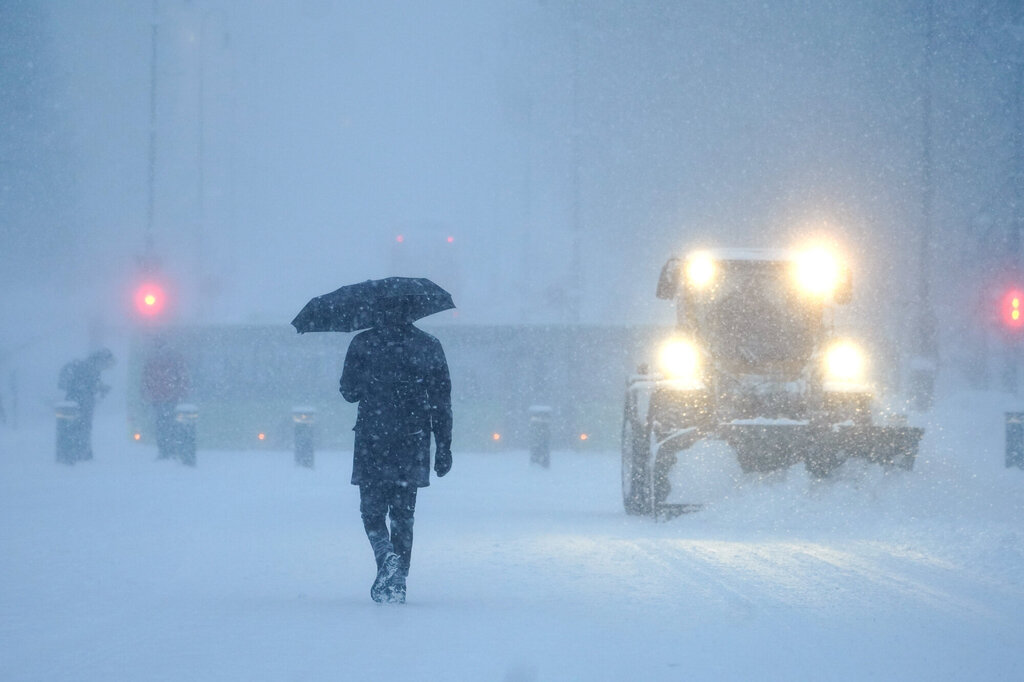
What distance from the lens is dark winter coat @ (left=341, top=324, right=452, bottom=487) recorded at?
7129 mm

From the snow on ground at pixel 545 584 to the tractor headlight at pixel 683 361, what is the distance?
1.35 m

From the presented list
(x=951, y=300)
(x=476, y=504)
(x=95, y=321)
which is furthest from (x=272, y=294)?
(x=476, y=504)

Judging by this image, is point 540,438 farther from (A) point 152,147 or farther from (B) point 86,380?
(A) point 152,147

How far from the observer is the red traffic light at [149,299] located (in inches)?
922

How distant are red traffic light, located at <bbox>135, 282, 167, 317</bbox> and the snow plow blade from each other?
14.4 m

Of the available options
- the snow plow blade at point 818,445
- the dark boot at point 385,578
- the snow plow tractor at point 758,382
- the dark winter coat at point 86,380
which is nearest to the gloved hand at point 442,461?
the dark boot at point 385,578

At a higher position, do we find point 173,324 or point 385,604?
point 173,324

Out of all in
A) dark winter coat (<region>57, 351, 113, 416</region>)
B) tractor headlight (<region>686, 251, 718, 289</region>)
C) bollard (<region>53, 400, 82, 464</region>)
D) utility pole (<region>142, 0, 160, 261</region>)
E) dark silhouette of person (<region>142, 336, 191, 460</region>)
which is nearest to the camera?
tractor headlight (<region>686, 251, 718, 289</region>)

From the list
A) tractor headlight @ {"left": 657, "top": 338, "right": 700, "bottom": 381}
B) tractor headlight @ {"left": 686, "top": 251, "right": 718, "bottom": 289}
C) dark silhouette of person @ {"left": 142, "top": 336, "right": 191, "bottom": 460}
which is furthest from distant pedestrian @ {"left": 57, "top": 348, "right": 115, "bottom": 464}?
→ tractor headlight @ {"left": 686, "top": 251, "right": 718, "bottom": 289}

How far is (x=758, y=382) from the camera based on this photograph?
13.6m

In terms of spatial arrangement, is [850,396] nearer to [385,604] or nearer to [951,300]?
[385,604]

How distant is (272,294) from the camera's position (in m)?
68.7

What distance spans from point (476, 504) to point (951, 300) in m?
18.2

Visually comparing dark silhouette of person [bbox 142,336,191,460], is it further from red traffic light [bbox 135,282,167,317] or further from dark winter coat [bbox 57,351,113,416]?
red traffic light [bbox 135,282,167,317]
